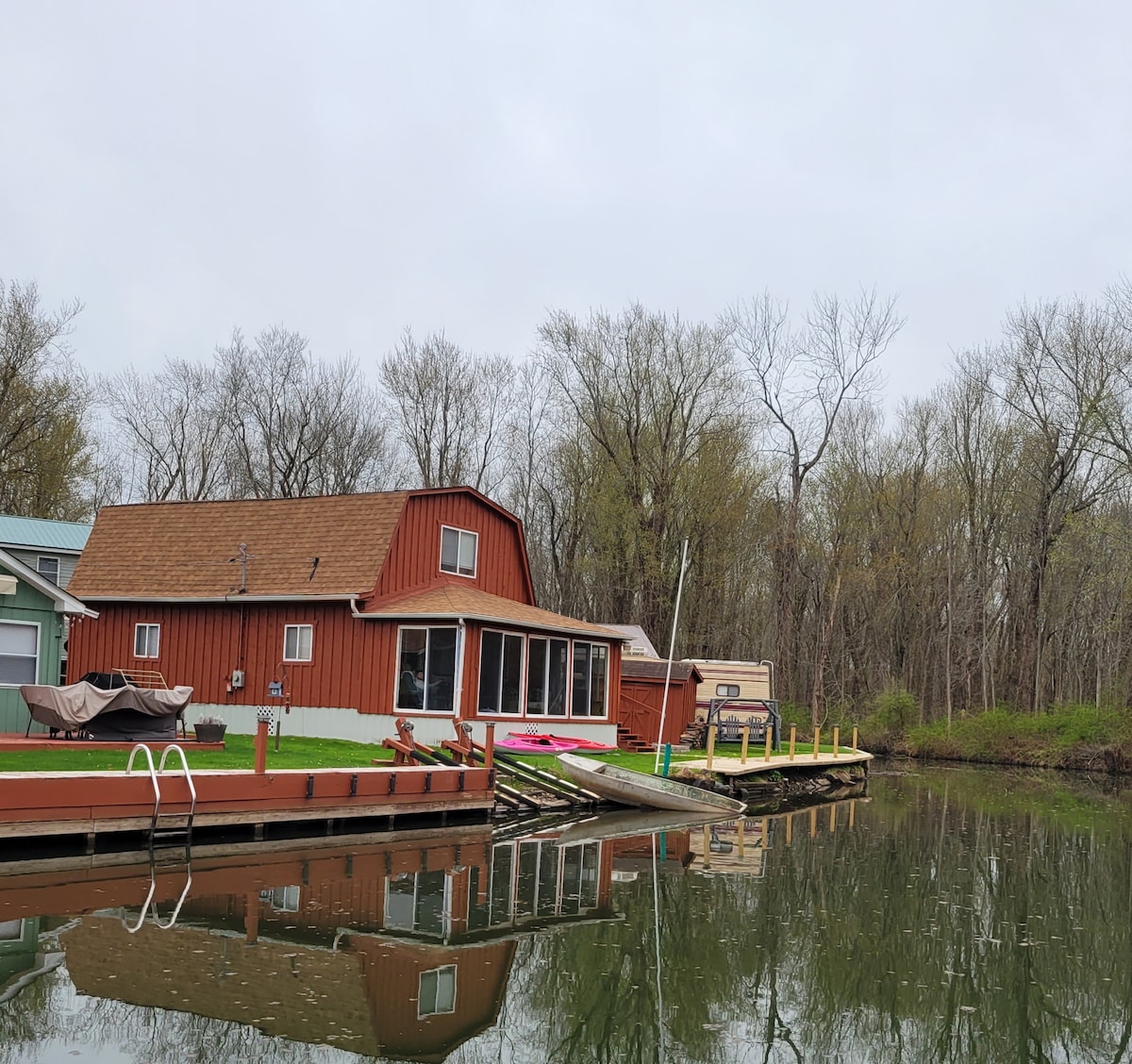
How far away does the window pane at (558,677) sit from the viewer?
98.0 feet

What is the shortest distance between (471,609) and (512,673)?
2266 mm

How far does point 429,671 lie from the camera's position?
89.0 ft

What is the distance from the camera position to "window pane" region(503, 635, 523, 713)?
93.0 feet

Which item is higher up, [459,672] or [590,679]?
[459,672]

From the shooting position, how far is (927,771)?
39688mm

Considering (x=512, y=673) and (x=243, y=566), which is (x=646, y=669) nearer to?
(x=512, y=673)

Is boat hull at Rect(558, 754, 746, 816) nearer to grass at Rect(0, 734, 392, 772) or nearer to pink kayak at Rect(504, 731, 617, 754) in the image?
grass at Rect(0, 734, 392, 772)

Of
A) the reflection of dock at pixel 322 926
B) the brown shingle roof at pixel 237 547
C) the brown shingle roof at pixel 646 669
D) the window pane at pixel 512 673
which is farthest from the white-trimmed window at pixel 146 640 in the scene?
the reflection of dock at pixel 322 926

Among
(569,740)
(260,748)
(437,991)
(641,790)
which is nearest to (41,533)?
(569,740)

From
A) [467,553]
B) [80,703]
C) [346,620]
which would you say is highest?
[467,553]

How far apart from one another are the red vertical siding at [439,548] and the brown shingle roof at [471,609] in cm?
54

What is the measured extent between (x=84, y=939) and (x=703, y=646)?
42.6m

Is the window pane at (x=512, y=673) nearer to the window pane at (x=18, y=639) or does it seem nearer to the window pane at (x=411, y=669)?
the window pane at (x=411, y=669)

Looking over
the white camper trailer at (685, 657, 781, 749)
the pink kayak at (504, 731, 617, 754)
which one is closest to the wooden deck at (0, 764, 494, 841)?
the pink kayak at (504, 731, 617, 754)
